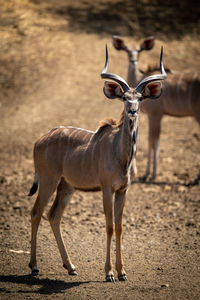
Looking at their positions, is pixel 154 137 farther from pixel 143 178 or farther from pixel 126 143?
pixel 126 143

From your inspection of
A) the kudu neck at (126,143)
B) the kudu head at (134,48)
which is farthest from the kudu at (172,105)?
the kudu neck at (126,143)

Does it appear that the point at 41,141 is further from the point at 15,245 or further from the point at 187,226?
the point at 187,226

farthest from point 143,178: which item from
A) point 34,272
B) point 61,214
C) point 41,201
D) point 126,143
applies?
point 34,272

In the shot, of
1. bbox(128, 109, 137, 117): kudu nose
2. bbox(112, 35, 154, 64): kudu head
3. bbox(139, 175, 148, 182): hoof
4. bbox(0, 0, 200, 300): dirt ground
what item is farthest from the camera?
bbox(112, 35, 154, 64): kudu head

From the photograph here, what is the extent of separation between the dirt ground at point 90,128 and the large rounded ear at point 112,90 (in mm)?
1732

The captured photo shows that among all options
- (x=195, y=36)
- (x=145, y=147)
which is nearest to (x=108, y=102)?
(x=145, y=147)

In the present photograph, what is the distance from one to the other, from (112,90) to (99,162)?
74 centimetres

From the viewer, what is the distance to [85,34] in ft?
41.9

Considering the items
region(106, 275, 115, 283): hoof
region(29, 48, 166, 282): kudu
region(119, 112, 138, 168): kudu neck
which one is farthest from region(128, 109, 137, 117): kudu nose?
region(106, 275, 115, 283): hoof

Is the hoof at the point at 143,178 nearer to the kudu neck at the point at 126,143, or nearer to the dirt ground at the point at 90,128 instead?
the dirt ground at the point at 90,128

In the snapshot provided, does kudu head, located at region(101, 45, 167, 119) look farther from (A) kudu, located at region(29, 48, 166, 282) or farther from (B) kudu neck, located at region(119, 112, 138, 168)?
(B) kudu neck, located at region(119, 112, 138, 168)

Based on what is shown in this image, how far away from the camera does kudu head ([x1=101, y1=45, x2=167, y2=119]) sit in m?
4.36

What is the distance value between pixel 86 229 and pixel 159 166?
2.49 metres

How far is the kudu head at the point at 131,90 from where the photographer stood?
436cm
